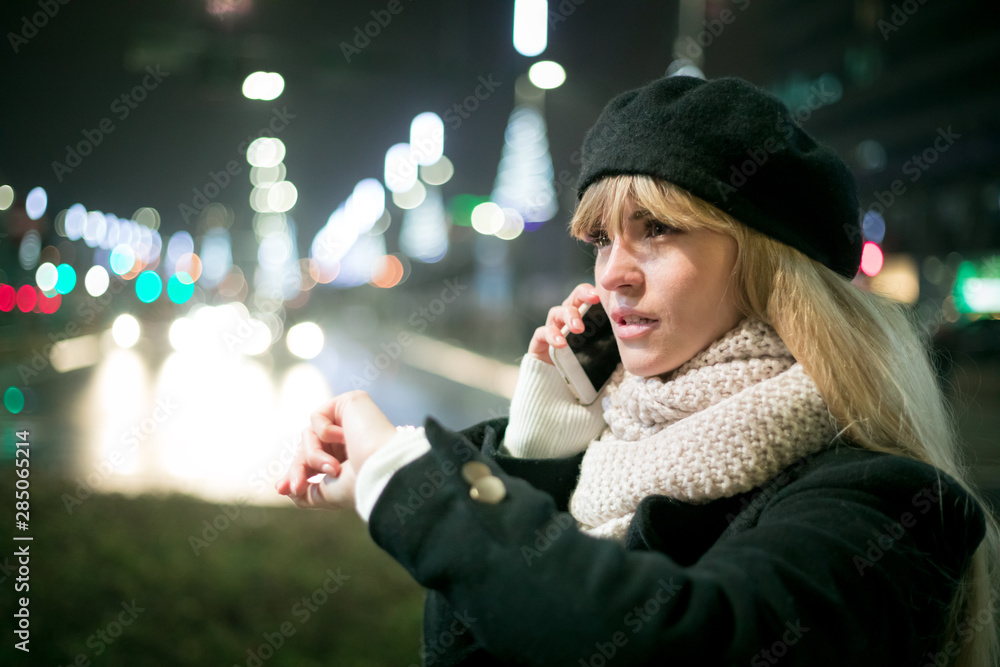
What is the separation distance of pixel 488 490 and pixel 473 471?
0.04 m

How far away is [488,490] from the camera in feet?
4.19

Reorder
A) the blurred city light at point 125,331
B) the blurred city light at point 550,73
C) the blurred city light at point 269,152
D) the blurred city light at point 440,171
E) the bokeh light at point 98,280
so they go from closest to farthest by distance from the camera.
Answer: the blurred city light at point 550,73 < the blurred city light at point 125,331 < the blurred city light at point 269,152 < the blurred city light at point 440,171 < the bokeh light at point 98,280

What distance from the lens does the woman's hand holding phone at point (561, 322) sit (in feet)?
7.23

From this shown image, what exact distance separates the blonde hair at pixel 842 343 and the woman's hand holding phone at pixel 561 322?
0.37 metres

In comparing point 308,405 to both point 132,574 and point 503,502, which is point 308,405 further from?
point 503,502

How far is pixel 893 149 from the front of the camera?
52281mm

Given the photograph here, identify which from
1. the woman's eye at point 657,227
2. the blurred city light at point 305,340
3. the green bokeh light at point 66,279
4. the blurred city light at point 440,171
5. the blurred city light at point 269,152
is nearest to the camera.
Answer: the woman's eye at point 657,227

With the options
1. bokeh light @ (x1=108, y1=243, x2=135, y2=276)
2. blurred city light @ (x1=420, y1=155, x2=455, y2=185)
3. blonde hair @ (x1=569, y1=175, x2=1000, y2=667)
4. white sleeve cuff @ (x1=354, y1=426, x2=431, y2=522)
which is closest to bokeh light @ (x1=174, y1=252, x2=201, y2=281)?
bokeh light @ (x1=108, y1=243, x2=135, y2=276)

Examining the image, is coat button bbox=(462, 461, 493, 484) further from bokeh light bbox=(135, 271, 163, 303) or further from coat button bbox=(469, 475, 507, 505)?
bokeh light bbox=(135, 271, 163, 303)

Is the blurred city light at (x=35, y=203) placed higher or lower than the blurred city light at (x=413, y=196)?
lower

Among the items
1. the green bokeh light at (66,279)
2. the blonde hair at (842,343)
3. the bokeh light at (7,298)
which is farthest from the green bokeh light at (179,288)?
the blonde hair at (842,343)

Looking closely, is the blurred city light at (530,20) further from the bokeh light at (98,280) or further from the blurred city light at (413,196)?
the blurred city light at (413,196)

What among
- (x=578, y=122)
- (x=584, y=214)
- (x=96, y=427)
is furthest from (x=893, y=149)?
(x=584, y=214)

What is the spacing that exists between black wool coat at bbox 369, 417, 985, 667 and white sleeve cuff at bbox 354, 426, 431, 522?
0.12 ft
